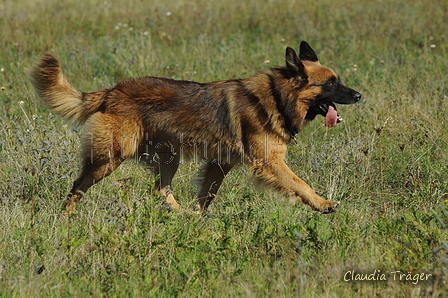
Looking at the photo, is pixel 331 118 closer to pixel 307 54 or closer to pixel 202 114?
pixel 307 54

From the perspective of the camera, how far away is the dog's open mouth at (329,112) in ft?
17.3

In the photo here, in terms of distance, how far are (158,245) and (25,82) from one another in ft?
18.4

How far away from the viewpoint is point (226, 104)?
17.4 ft

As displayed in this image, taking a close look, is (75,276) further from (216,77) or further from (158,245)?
(216,77)

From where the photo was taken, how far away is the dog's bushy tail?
5.19 metres

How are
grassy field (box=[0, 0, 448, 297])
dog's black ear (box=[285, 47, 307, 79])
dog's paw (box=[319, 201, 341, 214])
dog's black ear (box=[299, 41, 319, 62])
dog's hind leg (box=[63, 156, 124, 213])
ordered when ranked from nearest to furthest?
grassy field (box=[0, 0, 448, 297])
dog's paw (box=[319, 201, 341, 214])
dog's black ear (box=[285, 47, 307, 79])
dog's hind leg (box=[63, 156, 124, 213])
dog's black ear (box=[299, 41, 319, 62])

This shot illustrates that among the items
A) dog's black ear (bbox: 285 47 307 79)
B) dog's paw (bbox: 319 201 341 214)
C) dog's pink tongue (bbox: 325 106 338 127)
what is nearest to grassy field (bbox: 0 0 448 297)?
dog's paw (bbox: 319 201 341 214)

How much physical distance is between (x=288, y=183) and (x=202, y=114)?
3.42 ft

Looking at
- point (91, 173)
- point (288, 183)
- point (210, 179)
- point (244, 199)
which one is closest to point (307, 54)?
point (288, 183)

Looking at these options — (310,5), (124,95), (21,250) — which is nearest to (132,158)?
(124,95)

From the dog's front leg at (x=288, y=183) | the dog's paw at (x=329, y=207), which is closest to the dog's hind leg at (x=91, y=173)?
the dog's front leg at (x=288, y=183)

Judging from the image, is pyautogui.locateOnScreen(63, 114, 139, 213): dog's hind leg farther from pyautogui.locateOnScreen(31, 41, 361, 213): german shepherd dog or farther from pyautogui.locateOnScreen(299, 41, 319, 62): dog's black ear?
pyautogui.locateOnScreen(299, 41, 319, 62): dog's black ear

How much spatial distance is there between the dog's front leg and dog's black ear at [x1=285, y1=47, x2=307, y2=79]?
2.71 ft

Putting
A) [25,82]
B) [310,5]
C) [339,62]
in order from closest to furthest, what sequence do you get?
[25,82] < [339,62] < [310,5]
